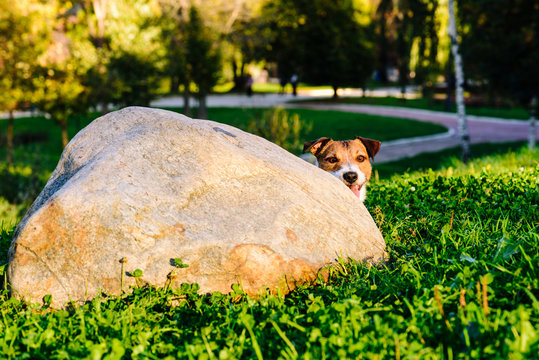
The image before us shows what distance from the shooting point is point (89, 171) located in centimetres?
400

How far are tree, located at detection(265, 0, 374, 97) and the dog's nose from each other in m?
37.0

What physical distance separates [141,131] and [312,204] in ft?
5.79

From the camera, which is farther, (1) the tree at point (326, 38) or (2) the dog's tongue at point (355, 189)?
(1) the tree at point (326, 38)

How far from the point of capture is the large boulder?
3678mm

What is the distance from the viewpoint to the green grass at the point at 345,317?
2.76 m

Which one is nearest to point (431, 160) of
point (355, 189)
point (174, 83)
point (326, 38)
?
point (355, 189)

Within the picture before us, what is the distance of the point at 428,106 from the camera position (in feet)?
123

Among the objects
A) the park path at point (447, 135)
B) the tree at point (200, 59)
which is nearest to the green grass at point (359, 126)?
the park path at point (447, 135)

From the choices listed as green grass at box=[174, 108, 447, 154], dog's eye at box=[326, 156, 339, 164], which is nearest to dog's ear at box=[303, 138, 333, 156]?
dog's eye at box=[326, 156, 339, 164]

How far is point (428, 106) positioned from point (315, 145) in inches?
1336

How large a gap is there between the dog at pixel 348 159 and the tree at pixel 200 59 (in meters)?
19.9

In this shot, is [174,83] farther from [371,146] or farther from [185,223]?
[185,223]

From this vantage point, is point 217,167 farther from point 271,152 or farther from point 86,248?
point 86,248

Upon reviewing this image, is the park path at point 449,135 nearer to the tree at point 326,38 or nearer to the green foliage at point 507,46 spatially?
the green foliage at point 507,46
